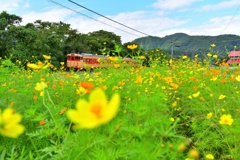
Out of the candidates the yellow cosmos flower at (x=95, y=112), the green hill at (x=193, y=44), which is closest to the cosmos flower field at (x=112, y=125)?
the yellow cosmos flower at (x=95, y=112)

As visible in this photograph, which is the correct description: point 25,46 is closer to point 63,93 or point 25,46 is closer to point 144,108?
point 63,93

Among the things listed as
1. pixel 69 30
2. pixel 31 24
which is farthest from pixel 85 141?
pixel 31 24

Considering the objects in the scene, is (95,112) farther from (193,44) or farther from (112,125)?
(193,44)

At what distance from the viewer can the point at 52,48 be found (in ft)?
63.0

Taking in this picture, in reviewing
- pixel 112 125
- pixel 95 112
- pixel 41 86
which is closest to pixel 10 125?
pixel 95 112

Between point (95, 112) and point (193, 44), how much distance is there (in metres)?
6.38

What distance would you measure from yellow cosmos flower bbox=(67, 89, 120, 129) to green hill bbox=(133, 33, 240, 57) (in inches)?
121

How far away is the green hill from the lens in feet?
15.2

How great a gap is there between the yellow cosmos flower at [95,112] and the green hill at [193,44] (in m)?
3.07

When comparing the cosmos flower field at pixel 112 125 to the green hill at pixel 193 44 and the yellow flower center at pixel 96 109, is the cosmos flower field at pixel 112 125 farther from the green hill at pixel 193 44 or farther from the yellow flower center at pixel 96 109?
the green hill at pixel 193 44

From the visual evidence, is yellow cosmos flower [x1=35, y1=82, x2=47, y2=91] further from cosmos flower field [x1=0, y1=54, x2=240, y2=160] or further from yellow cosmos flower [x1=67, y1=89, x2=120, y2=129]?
yellow cosmos flower [x1=67, y1=89, x2=120, y2=129]

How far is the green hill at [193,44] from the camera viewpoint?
4621 millimetres

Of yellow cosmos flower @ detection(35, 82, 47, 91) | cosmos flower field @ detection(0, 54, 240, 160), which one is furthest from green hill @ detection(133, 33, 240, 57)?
yellow cosmos flower @ detection(35, 82, 47, 91)

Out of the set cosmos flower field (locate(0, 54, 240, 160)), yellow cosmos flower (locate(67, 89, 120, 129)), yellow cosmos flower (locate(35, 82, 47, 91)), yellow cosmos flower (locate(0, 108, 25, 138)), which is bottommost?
cosmos flower field (locate(0, 54, 240, 160))
